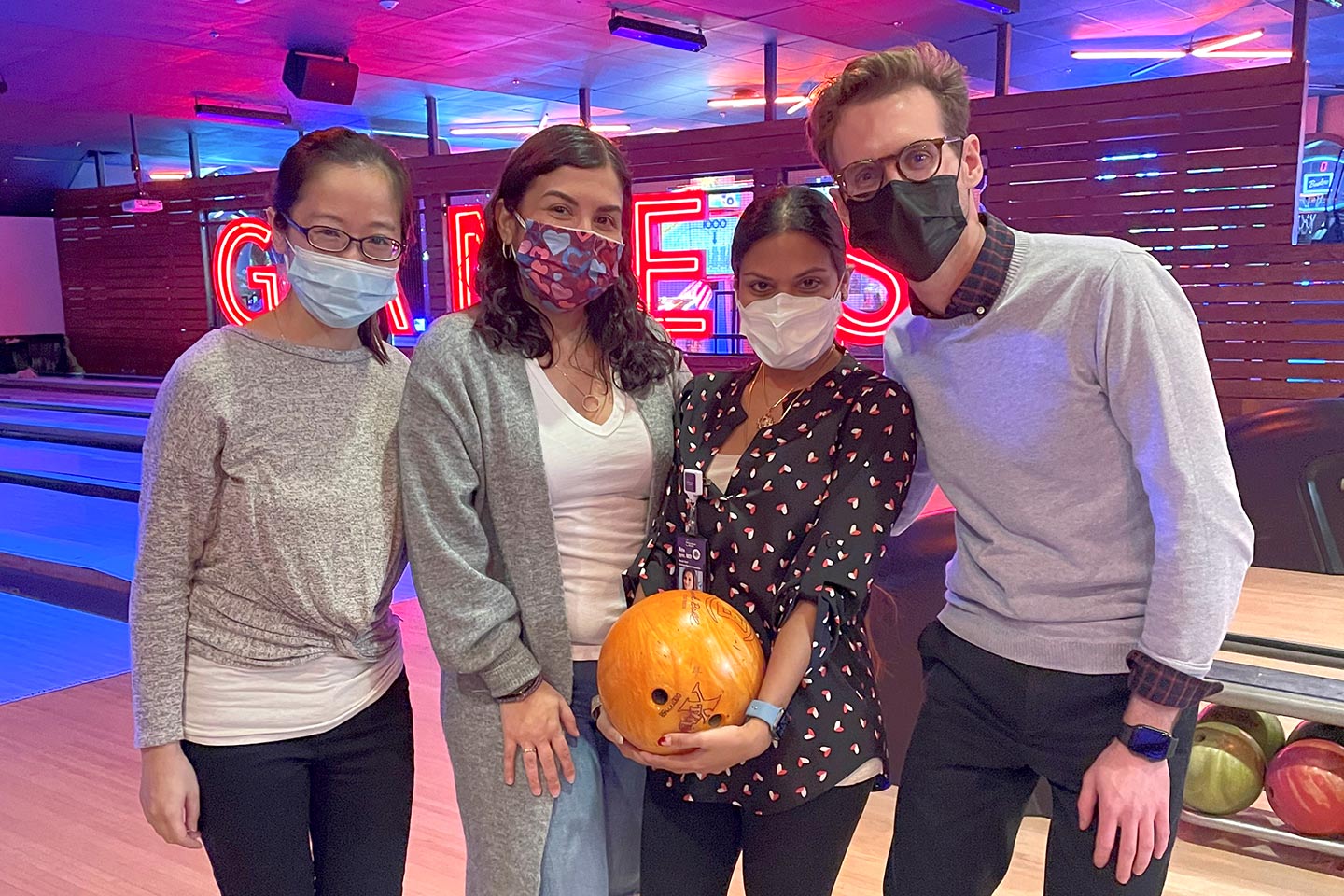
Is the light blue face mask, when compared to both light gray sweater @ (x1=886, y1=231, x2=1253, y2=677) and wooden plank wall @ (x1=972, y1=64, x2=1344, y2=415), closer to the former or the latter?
light gray sweater @ (x1=886, y1=231, x2=1253, y2=677)

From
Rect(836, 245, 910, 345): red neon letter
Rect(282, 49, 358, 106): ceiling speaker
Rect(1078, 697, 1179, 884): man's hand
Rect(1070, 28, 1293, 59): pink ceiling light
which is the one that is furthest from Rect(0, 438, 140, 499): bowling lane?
Rect(1070, 28, 1293, 59): pink ceiling light

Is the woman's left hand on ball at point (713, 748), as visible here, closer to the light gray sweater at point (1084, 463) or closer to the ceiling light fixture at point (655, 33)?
the light gray sweater at point (1084, 463)

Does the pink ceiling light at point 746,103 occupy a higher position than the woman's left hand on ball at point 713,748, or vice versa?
the pink ceiling light at point 746,103

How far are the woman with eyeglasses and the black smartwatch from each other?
40.5 inches

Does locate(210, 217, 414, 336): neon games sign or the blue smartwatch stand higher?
locate(210, 217, 414, 336): neon games sign

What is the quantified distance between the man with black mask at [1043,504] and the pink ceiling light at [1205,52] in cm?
862

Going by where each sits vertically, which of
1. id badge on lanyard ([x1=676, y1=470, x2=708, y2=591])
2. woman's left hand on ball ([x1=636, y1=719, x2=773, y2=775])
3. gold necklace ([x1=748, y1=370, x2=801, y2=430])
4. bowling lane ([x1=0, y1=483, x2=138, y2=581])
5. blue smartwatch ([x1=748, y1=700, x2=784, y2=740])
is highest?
gold necklace ([x1=748, y1=370, x2=801, y2=430])

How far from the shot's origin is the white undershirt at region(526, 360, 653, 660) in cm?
146

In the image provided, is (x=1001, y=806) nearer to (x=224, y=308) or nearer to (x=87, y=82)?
(x=87, y=82)

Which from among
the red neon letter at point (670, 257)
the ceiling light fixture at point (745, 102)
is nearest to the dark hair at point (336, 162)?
the red neon letter at point (670, 257)

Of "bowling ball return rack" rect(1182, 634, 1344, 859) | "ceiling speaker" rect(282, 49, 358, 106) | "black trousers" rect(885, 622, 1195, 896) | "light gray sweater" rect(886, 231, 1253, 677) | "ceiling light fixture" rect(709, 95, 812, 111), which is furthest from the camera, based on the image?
"ceiling light fixture" rect(709, 95, 812, 111)

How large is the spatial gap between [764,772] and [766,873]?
0.49ft

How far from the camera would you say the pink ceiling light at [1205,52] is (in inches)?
333

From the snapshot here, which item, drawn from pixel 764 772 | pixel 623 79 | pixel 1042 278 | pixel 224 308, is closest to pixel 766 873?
pixel 764 772
